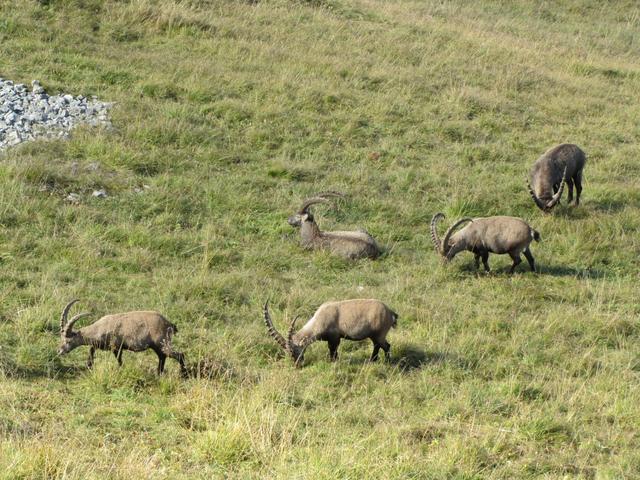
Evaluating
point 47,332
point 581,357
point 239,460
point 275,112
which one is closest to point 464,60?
point 275,112

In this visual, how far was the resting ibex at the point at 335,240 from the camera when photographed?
38.2 feet

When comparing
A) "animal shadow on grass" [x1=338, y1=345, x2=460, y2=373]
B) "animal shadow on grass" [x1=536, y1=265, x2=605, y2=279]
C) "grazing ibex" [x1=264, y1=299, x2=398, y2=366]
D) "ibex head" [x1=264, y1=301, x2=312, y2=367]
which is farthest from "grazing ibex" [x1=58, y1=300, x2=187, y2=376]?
"animal shadow on grass" [x1=536, y1=265, x2=605, y2=279]

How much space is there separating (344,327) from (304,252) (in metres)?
3.31

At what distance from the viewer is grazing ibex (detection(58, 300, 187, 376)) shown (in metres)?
8.05

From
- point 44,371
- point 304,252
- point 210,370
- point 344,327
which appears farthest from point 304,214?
point 44,371

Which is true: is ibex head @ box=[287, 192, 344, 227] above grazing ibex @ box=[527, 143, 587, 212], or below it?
below

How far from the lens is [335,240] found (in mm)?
11797

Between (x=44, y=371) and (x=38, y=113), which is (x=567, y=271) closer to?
(x=44, y=371)

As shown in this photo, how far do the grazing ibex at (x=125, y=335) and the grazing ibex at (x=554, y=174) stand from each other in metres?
7.16

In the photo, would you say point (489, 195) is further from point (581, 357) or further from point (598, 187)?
point (581, 357)

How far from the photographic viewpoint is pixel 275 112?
15867mm

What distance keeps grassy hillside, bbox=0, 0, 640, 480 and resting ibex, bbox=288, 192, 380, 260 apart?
0.76 feet

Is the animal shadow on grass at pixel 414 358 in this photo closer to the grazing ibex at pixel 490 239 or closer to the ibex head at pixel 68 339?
the grazing ibex at pixel 490 239

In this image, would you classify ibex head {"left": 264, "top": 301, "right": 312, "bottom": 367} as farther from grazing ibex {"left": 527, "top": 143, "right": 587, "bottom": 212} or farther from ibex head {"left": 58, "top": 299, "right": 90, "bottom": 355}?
grazing ibex {"left": 527, "top": 143, "right": 587, "bottom": 212}
